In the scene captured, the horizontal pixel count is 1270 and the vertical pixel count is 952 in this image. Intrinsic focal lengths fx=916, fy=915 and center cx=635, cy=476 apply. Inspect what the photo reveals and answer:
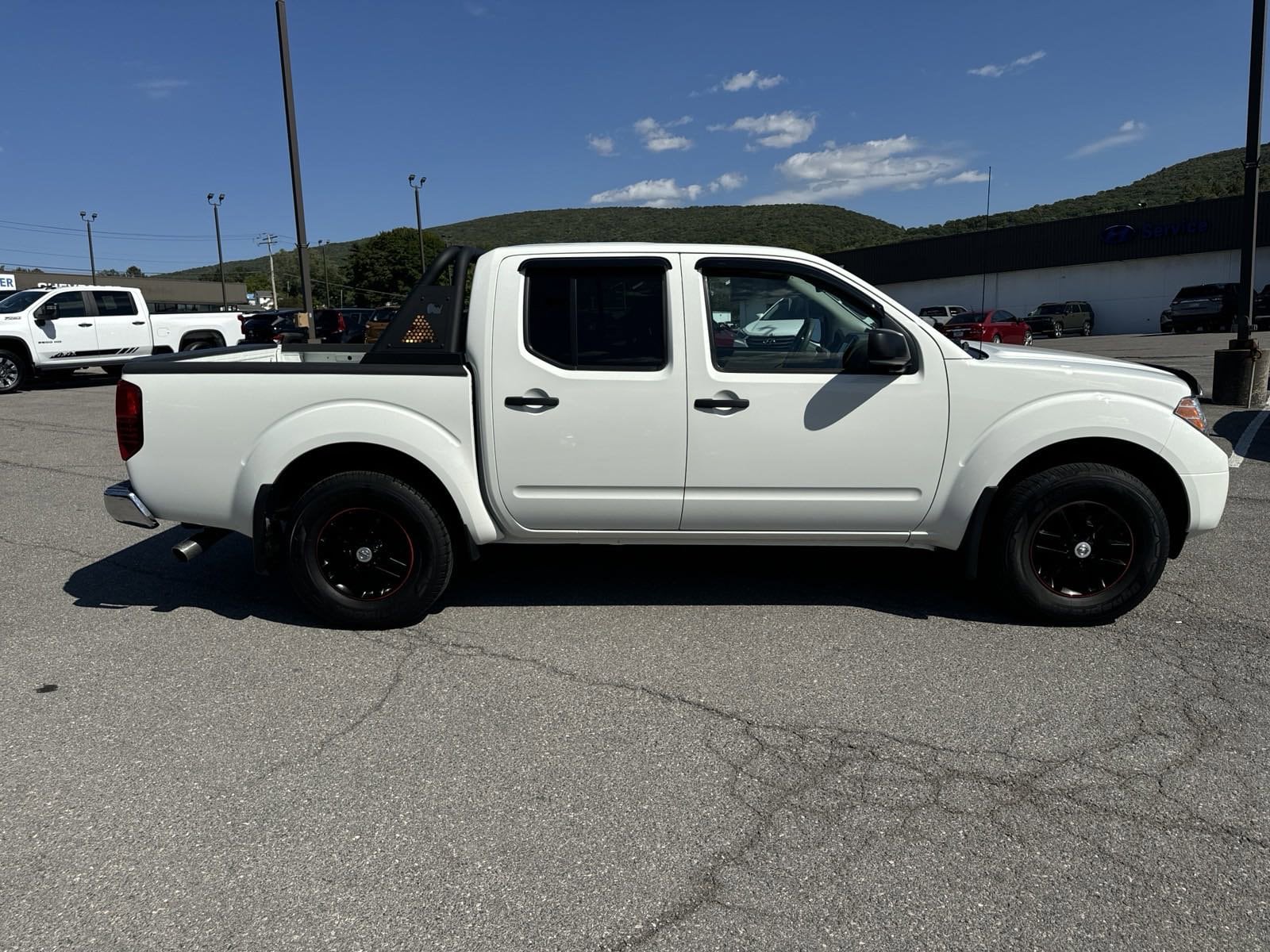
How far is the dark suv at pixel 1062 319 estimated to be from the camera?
3878cm

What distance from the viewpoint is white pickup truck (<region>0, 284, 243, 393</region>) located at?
17.7 m

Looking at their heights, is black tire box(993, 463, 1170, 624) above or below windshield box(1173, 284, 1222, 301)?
below

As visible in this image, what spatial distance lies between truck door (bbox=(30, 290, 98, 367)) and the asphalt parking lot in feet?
49.3

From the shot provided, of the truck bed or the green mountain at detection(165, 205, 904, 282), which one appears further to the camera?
the green mountain at detection(165, 205, 904, 282)

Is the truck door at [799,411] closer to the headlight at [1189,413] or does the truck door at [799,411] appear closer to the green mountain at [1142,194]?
the headlight at [1189,413]

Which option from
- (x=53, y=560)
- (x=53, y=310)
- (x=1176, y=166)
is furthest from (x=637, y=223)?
(x=53, y=560)

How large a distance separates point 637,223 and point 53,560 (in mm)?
80764

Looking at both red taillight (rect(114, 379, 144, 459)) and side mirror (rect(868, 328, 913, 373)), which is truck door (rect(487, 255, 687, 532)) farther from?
red taillight (rect(114, 379, 144, 459))

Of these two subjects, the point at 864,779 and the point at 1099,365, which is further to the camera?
the point at 1099,365

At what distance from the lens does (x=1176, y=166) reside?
3607 inches

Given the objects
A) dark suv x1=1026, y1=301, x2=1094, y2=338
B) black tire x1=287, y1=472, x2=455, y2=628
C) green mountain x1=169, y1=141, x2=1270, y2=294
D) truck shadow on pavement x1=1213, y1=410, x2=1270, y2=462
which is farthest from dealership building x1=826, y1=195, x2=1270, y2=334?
black tire x1=287, y1=472, x2=455, y2=628

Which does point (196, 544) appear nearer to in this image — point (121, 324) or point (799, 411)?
point (799, 411)

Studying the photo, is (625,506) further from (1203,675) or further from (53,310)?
(53,310)

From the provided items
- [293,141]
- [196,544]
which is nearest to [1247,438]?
[196,544]
